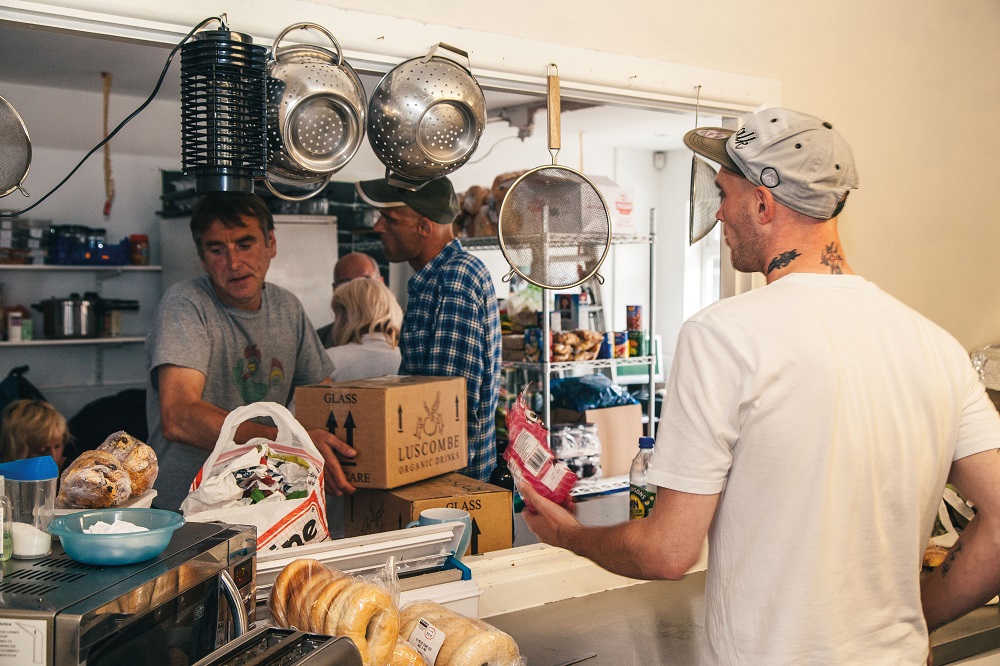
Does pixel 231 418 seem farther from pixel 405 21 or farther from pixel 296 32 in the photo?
pixel 405 21

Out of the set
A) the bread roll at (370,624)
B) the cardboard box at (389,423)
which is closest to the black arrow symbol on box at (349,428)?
the cardboard box at (389,423)

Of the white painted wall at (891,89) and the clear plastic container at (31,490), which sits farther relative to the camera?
the white painted wall at (891,89)

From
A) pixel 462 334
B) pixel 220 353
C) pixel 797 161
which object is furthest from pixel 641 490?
pixel 220 353

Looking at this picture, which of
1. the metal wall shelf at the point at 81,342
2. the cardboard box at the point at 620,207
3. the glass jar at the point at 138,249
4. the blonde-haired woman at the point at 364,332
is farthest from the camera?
the glass jar at the point at 138,249

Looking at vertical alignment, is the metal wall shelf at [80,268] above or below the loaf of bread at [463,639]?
above

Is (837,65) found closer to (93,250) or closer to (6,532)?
(6,532)

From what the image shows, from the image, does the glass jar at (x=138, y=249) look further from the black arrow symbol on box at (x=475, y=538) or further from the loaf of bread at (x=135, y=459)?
the loaf of bread at (x=135, y=459)

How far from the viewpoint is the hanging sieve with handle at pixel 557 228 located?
2.17m

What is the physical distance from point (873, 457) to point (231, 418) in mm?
1218

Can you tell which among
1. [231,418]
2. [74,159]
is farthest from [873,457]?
[74,159]

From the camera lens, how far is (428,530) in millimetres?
1691

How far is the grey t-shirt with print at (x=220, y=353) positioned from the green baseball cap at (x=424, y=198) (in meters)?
0.48

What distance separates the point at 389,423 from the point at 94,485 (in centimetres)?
75

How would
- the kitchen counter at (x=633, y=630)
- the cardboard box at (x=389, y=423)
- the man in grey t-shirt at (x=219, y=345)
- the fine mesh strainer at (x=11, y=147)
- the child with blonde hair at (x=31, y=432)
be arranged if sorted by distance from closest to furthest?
1. the fine mesh strainer at (x=11, y=147)
2. the kitchen counter at (x=633, y=630)
3. the cardboard box at (x=389, y=423)
4. the man in grey t-shirt at (x=219, y=345)
5. the child with blonde hair at (x=31, y=432)
